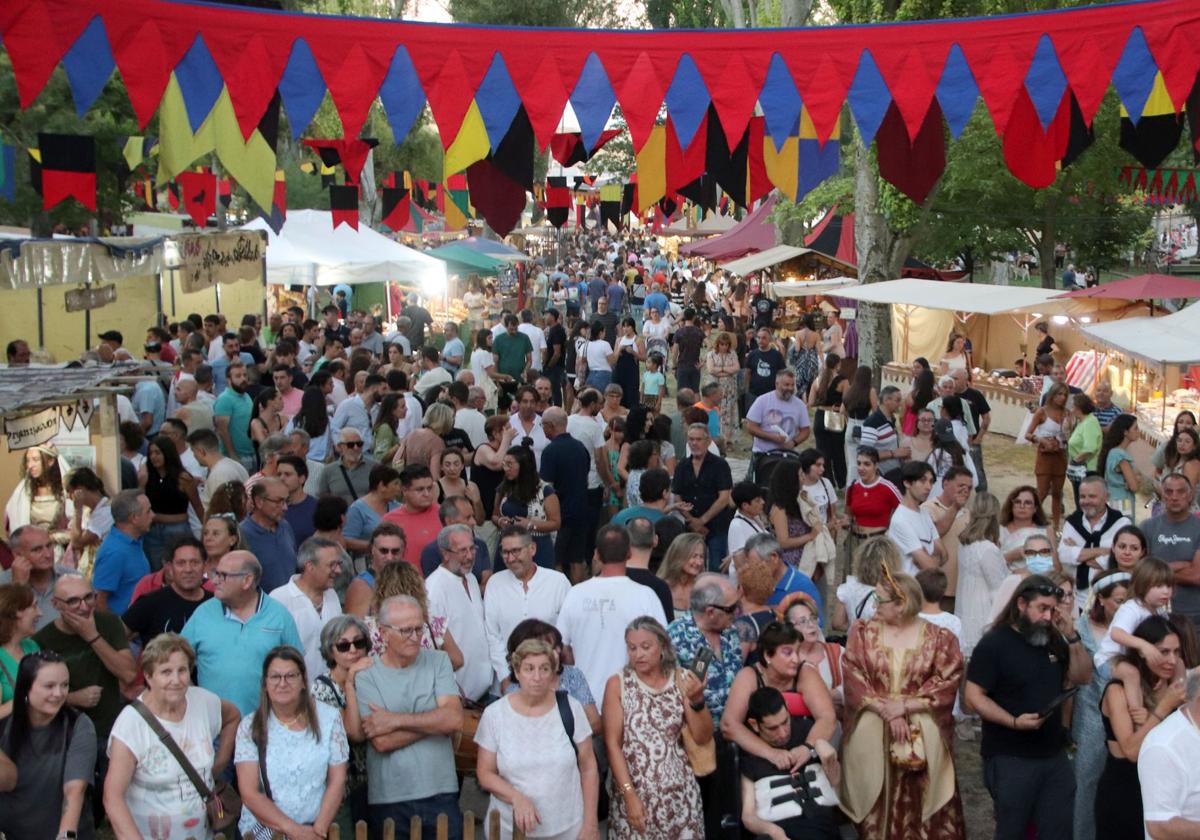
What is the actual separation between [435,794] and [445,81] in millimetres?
4965

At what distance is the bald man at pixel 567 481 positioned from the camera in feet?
30.3

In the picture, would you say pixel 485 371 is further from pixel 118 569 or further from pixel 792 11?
pixel 118 569

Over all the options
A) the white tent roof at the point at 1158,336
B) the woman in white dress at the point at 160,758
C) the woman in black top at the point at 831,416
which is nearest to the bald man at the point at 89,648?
the woman in white dress at the point at 160,758

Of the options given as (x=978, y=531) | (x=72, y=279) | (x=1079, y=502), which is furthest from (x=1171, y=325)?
(x=72, y=279)

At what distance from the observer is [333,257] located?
21.8m

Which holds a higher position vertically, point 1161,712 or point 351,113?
point 351,113

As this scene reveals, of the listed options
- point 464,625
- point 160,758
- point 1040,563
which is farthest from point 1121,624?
point 160,758

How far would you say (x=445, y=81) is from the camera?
28.3 ft

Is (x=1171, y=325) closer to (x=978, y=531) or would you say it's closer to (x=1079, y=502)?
(x=1079, y=502)

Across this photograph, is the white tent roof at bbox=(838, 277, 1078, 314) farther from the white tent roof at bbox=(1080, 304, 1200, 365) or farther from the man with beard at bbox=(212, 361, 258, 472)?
the man with beard at bbox=(212, 361, 258, 472)

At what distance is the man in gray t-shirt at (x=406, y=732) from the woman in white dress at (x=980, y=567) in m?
3.52

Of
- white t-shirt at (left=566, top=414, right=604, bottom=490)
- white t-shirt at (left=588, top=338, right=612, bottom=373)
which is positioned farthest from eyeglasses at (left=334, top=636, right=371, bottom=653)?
white t-shirt at (left=588, top=338, right=612, bottom=373)

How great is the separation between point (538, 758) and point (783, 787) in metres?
0.97

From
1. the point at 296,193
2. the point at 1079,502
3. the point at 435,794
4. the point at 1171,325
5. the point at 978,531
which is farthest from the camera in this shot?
the point at 296,193
